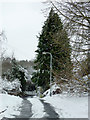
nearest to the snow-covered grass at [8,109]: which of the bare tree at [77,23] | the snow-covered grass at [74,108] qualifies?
the snow-covered grass at [74,108]

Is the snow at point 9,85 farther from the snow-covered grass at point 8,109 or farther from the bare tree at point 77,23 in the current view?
the bare tree at point 77,23

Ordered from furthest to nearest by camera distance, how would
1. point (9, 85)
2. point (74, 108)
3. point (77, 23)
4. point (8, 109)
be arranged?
1. point (9, 85)
2. point (8, 109)
3. point (74, 108)
4. point (77, 23)

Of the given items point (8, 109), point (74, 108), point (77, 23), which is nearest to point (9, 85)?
point (8, 109)

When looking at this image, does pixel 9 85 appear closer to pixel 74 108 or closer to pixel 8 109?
pixel 8 109

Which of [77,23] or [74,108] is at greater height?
[77,23]

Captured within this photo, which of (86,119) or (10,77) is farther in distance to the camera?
(10,77)

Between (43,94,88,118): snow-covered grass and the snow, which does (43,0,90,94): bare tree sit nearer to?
(43,94,88,118): snow-covered grass

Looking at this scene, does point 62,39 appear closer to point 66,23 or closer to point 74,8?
point 66,23

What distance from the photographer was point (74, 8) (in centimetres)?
709

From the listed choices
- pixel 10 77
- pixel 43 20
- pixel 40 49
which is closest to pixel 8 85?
pixel 10 77

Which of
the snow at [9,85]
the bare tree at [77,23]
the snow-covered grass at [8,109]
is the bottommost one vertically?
the snow at [9,85]

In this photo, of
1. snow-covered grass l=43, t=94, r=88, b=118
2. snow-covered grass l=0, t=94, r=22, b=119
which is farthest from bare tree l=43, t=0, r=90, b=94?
snow-covered grass l=0, t=94, r=22, b=119

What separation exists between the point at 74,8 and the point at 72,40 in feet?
4.12

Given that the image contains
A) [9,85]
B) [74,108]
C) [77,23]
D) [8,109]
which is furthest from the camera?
[9,85]
